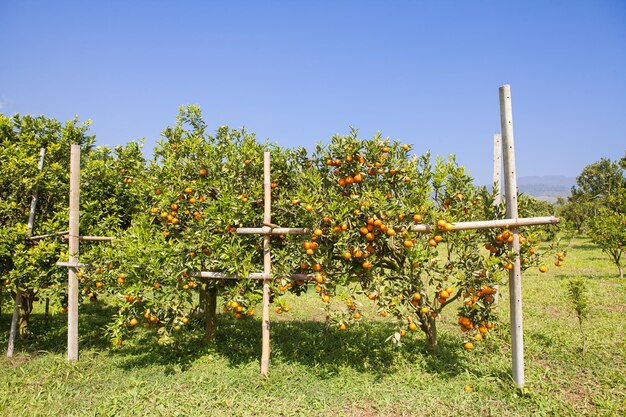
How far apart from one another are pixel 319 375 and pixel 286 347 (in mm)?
1136

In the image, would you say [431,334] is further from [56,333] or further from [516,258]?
[56,333]

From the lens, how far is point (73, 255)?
18.4ft

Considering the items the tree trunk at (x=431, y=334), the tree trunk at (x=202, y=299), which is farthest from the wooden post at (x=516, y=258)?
the tree trunk at (x=202, y=299)

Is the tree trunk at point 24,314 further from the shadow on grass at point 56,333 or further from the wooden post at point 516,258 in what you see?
the wooden post at point 516,258

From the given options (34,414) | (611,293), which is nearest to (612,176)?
(611,293)

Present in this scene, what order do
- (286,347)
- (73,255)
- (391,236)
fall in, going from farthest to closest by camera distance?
(286,347)
(73,255)
(391,236)

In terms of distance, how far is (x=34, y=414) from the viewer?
4.20m

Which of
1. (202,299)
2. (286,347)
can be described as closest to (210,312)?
(202,299)

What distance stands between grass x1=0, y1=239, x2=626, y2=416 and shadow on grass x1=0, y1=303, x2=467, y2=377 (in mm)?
19

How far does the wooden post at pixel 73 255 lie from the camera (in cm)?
560

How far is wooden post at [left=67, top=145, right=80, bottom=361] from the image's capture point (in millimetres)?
5602

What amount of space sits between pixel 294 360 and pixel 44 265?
410cm

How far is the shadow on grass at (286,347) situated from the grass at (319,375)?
2cm

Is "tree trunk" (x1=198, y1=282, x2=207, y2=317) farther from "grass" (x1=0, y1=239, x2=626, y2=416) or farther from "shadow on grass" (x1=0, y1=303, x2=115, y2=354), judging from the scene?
"shadow on grass" (x1=0, y1=303, x2=115, y2=354)
